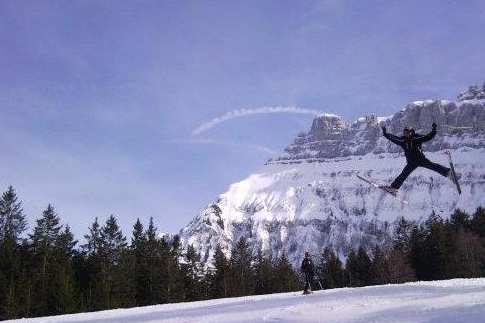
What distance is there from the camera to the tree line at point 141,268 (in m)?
53.0

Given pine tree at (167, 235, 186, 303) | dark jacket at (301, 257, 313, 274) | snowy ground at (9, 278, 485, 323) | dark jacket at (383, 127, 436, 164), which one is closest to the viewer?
snowy ground at (9, 278, 485, 323)

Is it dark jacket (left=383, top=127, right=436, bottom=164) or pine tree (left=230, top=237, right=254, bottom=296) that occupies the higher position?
dark jacket (left=383, top=127, right=436, bottom=164)

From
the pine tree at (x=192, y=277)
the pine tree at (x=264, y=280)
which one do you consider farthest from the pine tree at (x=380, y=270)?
the pine tree at (x=192, y=277)

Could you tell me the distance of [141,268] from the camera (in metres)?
64.9

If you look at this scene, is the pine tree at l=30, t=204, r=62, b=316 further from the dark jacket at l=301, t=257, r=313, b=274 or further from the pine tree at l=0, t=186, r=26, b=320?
the dark jacket at l=301, t=257, r=313, b=274

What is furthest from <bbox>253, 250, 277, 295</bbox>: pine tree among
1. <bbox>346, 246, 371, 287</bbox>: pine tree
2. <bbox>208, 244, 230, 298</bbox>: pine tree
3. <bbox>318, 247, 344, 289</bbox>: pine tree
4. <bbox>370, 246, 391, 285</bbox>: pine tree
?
<bbox>370, 246, 391, 285</bbox>: pine tree

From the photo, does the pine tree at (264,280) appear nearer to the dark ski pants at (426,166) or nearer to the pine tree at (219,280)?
the pine tree at (219,280)

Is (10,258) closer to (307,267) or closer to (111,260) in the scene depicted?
(111,260)

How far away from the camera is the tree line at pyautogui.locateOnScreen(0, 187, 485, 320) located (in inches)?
2085

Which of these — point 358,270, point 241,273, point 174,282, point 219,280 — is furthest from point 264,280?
point 174,282

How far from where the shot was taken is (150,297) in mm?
63406

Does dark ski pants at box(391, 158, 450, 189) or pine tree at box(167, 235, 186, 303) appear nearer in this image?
dark ski pants at box(391, 158, 450, 189)

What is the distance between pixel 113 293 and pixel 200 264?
53.7 feet

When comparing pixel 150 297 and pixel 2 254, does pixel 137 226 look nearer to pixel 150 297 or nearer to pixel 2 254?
pixel 150 297
